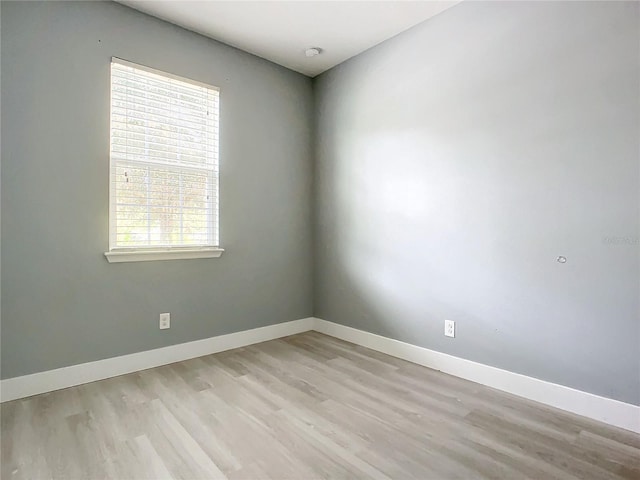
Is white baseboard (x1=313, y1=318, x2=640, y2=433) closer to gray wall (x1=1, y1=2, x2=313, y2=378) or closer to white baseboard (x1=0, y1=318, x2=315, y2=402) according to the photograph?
white baseboard (x1=0, y1=318, x2=315, y2=402)

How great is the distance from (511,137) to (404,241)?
3.35ft

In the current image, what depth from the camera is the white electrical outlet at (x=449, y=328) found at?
2494 millimetres

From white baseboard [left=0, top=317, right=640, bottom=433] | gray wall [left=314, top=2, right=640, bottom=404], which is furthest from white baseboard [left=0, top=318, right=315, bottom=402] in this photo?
gray wall [left=314, top=2, right=640, bottom=404]

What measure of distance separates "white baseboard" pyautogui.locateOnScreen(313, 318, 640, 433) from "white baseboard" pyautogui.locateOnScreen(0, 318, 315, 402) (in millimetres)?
891

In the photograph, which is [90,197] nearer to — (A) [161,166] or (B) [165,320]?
(A) [161,166]

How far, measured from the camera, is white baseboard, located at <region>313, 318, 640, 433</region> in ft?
5.96

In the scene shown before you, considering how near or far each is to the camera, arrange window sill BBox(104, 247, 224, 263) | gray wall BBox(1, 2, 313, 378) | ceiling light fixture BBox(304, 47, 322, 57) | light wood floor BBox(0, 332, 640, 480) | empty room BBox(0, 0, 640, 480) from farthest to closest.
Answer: ceiling light fixture BBox(304, 47, 322, 57) < window sill BBox(104, 247, 224, 263) < gray wall BBox(1, 2, 313, 378) < empty room BBox(0, 0, 640, 480) < light wood floor BBox(0, 332, 640, 480)

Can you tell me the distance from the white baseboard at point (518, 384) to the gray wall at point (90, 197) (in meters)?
1.18

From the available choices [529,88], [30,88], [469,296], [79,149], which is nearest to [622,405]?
[469,296]

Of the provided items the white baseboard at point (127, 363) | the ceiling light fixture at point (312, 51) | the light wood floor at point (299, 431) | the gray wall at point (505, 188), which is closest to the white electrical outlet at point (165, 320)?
the white baseboard at point (127, 363)

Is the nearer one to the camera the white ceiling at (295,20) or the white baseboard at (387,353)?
the white baseboard at (387,353)

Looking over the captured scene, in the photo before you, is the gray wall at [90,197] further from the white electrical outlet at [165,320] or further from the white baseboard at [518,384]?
the white baseboard at [518,384]

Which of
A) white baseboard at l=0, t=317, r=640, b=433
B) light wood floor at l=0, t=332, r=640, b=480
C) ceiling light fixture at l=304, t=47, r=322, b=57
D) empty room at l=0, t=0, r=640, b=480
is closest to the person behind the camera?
light wood floor at l=0, t=332, r=640, b=480

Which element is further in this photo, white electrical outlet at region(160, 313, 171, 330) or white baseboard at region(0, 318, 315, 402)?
white electrical outlet at region(160, 313, 171, 330)
